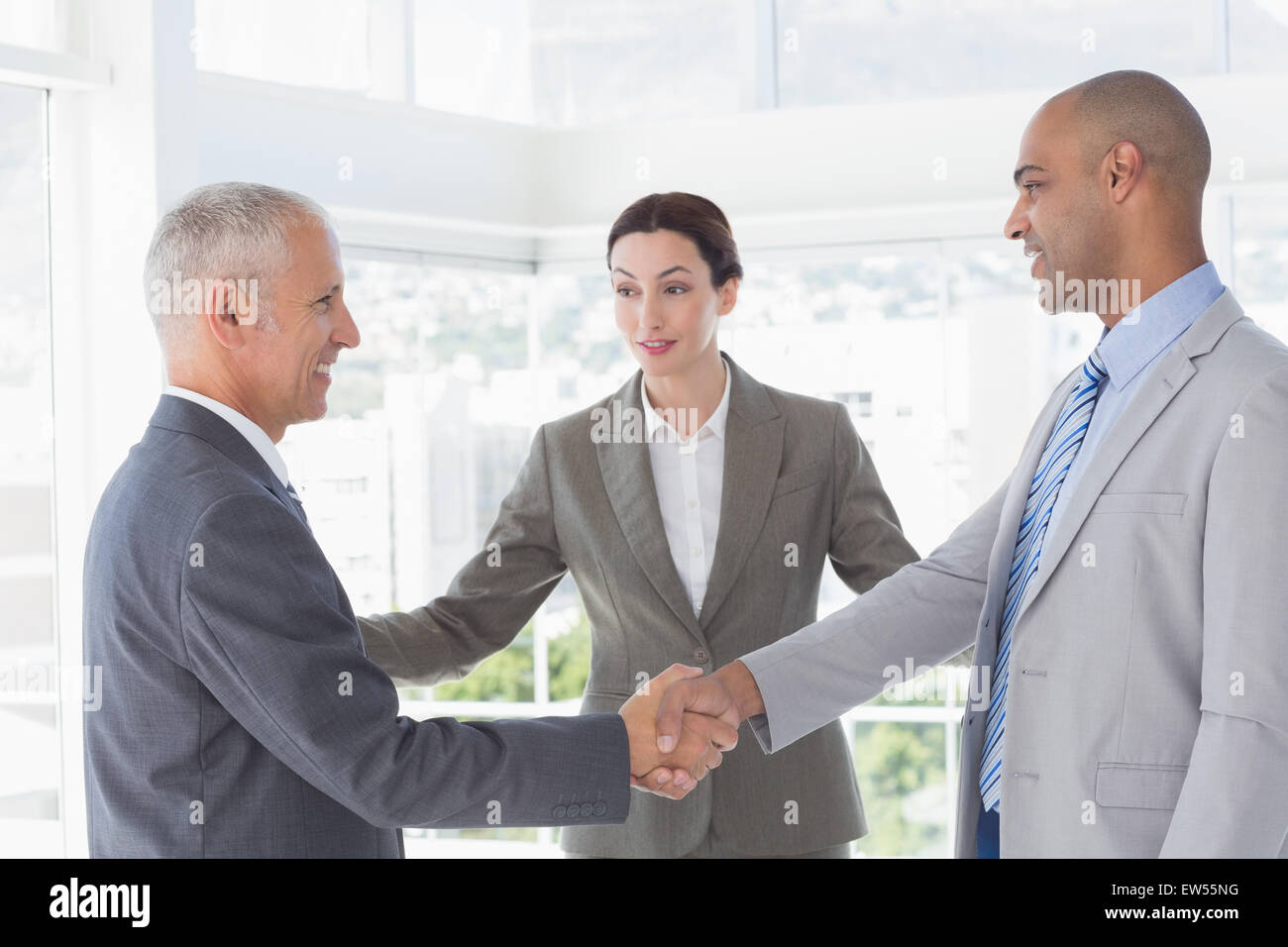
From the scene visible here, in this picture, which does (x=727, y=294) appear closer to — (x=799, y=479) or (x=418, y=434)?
(x=799, y=479)

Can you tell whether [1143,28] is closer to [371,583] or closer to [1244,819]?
[371,583]

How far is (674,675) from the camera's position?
251cm

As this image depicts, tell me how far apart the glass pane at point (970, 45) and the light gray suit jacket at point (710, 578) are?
3.52m

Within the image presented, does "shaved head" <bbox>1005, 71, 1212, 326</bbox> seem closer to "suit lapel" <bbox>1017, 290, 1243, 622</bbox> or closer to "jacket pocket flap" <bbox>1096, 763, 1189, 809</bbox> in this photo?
"suit lapel" <bbox>1017, 290, 1243, 622</bbox>

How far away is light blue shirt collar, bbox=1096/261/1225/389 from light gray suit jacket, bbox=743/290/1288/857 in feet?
0.12

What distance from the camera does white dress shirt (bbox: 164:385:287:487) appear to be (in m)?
1.86

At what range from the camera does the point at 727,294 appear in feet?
9.82

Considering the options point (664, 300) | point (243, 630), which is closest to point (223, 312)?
point (243, 630)

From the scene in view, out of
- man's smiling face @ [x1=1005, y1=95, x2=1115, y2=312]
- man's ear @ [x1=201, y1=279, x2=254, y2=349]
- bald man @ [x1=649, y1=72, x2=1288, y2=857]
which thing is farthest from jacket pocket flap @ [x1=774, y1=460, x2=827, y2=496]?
man's ear @ [x1=201, y1=279, x2=254, y2=349]

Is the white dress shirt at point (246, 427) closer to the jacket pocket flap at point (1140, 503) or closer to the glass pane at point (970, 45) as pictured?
the jacket pocket flap at point (1140, 503)

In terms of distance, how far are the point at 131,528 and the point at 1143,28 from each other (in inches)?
200

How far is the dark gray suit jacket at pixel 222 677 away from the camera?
172cm

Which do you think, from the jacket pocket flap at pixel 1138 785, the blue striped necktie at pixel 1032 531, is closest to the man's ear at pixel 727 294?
the blue striped necktie at pixel 1032 531
